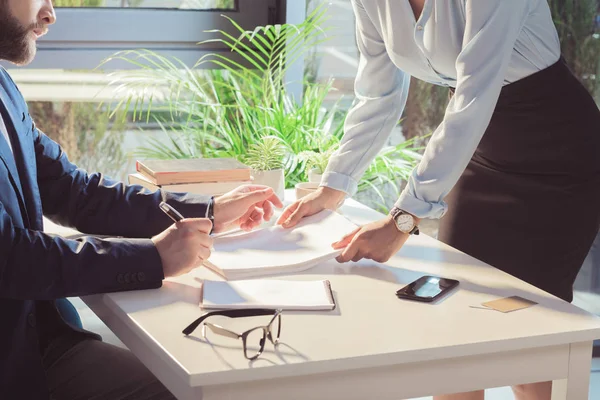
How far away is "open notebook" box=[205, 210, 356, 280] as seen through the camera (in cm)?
174

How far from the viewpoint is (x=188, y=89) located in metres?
3.64

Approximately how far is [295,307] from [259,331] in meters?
0.12

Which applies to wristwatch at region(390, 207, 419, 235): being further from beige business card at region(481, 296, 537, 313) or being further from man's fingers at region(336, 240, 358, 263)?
beige business card at region(481, 296, 537, 313)

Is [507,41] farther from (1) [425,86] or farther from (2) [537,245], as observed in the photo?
(1) [425,86]

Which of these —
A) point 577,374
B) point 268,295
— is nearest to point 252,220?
point 268,295

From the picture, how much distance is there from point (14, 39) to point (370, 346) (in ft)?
3.61

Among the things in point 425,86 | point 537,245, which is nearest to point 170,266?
point 537,245

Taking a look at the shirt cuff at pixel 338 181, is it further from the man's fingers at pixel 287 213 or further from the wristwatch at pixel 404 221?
the wristwatch at pixel 404 221

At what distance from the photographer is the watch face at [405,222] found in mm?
1814

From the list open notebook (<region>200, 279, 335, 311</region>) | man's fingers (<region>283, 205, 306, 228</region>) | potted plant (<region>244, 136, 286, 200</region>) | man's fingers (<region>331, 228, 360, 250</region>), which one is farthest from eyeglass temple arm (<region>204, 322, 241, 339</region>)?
potted plant (<region>244, 136, 286, 200</region>)

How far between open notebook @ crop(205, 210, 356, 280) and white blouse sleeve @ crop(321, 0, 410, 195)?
175 millimetres

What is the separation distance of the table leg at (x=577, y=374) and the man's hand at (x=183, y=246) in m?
0.70

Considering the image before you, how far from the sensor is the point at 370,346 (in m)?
1.34

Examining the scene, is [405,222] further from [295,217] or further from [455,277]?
[295,217]
